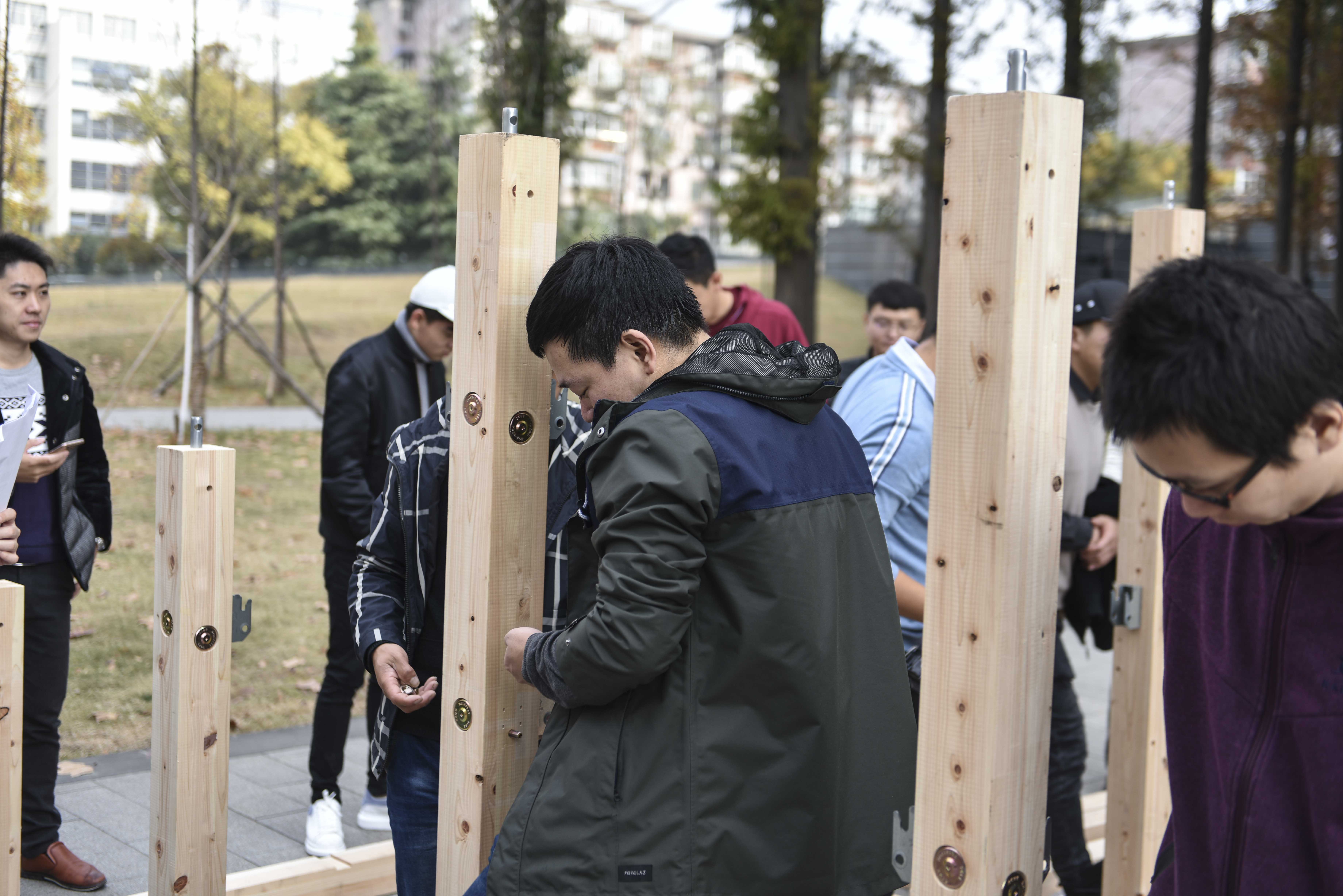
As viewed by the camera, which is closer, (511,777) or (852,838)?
(852,838)

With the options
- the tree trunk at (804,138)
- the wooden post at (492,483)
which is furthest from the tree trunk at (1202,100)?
the wooden post at (492,483)

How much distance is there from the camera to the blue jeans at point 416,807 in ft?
9.29

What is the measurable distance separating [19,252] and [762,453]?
3.19 m

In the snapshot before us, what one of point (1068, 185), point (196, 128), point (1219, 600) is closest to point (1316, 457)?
point (1219, 600)

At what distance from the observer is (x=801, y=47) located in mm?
10852

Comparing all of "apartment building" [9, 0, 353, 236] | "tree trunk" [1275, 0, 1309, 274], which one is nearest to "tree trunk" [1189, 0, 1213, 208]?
"tree trunk" [1275, 0, 1309, 274]

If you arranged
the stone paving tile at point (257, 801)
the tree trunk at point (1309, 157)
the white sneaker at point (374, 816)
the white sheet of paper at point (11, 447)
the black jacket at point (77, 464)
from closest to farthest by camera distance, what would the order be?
1. the white sheet of paper at point (11, 447)
2. the black jacket at point (77, 464)
3. the white sneaker at point (374, 816)
4. the stone paving tile at point (257, 801)
5. the tree trunk at point (1309, 157)

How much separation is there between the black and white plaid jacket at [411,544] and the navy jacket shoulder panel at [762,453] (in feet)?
2.47

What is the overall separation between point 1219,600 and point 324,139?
1087cm

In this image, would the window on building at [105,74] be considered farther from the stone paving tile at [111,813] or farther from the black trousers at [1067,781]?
the black trousers at [1067,781]

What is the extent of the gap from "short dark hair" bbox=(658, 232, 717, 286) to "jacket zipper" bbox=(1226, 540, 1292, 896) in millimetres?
3659

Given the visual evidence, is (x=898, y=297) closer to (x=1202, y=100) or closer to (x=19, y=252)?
(x=19, y=252)

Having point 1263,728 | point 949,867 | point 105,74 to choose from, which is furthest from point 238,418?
point 1263,728

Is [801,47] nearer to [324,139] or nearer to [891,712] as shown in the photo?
[324,139]
